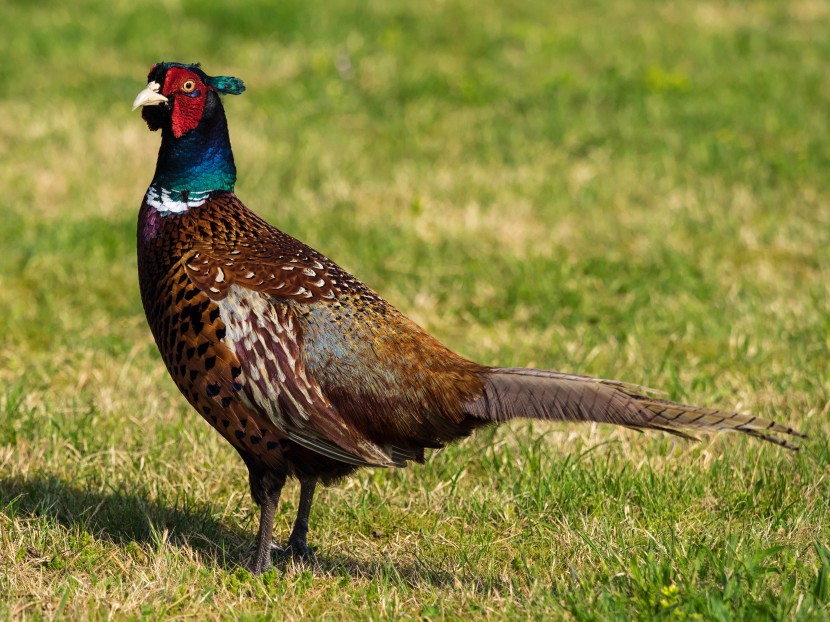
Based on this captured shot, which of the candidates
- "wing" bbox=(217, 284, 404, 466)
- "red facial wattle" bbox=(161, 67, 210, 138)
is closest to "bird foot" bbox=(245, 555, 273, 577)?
"wing" bbox=(217, 284, 404, 466)

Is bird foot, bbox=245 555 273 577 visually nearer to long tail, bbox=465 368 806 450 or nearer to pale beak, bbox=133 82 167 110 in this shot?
long tail, bbox=465 368 806 450

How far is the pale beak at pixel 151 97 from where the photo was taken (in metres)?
3.98

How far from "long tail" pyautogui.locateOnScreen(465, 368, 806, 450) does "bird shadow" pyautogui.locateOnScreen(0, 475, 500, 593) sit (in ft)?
2.09

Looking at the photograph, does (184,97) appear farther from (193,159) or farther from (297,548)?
(297,548)

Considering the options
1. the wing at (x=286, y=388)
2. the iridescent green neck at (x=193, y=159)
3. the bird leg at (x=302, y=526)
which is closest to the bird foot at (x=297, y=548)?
the bird leg at (x=302, y=526)

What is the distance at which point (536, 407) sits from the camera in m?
3.60

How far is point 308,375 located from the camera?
375cm

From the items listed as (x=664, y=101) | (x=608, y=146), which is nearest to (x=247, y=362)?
(x=608, y=146)

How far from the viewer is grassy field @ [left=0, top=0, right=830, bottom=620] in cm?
382

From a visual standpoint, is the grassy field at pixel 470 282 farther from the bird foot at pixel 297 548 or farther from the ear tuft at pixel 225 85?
the ear tuft at pixel 225 85

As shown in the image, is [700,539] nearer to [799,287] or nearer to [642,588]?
[642,588]

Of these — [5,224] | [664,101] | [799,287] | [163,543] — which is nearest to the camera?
[163,543]

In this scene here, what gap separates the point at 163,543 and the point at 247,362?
751 millimetres

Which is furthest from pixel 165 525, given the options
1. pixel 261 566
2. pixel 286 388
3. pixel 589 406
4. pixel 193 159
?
pixel 589 406
